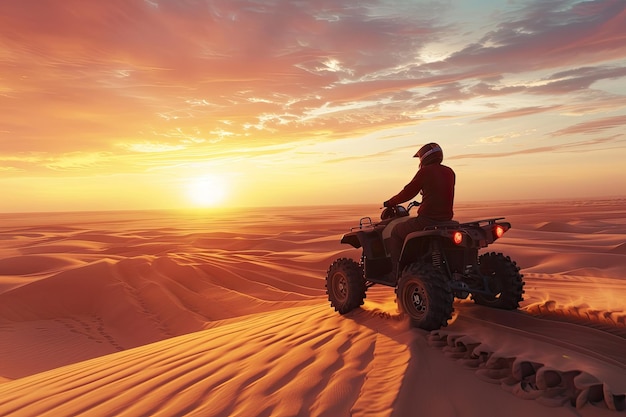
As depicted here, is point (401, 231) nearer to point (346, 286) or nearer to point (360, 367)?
point (346, 286)

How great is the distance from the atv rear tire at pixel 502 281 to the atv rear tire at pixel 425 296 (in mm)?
1019

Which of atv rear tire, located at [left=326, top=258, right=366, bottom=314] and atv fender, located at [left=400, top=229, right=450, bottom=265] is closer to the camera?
atv fender, located at [left=400, top=229, right=450, bottom=265]

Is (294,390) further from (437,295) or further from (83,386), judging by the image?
(83,386)

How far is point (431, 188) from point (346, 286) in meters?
1.86

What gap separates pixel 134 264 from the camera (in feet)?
48.0

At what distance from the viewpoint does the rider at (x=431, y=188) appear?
501 centimetres

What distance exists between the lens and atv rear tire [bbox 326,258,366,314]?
579cm

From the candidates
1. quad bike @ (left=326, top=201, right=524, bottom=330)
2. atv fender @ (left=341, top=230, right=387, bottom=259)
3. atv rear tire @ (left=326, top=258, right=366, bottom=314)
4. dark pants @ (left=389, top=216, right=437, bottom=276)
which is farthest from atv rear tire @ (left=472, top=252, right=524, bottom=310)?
atv rear tire @ (left=326, top=258, right=366, bottom=314)

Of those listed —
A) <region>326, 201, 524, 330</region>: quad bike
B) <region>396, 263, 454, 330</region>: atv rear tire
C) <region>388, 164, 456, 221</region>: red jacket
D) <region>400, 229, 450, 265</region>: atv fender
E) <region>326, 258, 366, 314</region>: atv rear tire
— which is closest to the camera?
<region>396, 263, 454, 330</region>: atv rear tire

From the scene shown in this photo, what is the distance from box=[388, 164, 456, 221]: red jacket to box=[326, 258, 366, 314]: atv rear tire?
138 centimetres

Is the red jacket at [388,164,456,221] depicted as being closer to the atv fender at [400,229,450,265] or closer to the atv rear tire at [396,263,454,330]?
the atv fender at [400,229,450,265]

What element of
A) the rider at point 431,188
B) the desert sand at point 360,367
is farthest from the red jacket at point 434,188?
the desert sand at point 360,367

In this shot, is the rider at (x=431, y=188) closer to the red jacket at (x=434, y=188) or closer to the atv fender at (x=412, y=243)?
the red jacket at (x=434, y=188)

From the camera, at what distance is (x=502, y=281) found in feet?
17.4
